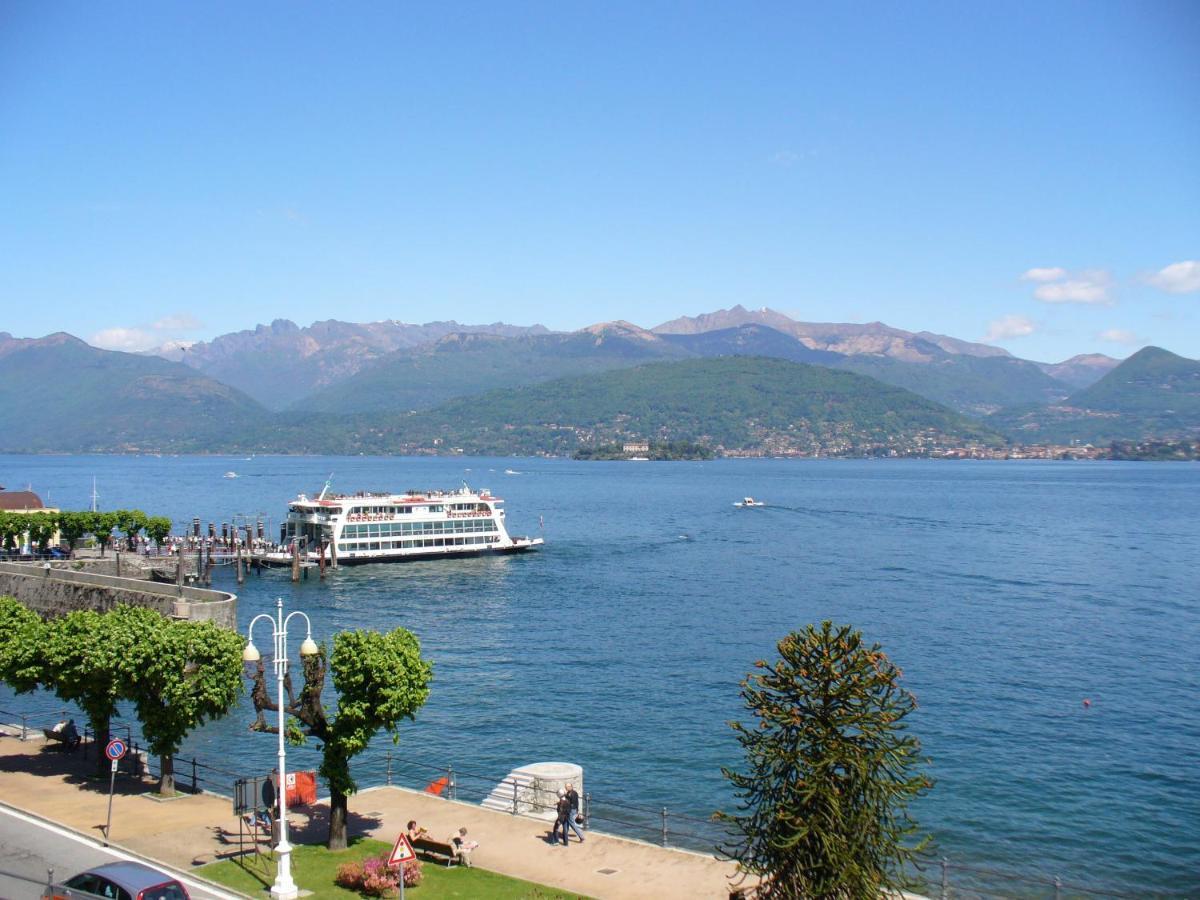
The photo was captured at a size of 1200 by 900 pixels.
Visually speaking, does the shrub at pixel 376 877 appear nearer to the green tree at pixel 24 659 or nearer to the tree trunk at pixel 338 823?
the tree trunk at pixel 338 823

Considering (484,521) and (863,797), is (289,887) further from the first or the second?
(484,521)

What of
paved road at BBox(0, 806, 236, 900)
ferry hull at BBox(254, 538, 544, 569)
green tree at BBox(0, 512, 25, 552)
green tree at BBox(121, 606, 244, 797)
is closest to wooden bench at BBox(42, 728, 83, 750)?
green tree at BBox(121, 606, 244, 797)

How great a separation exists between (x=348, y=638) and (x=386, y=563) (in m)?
72.5

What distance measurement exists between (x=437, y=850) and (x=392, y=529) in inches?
2995

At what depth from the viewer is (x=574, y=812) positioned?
2472 cm

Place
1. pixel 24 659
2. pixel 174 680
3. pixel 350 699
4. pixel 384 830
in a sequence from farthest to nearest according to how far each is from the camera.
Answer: pixel 24 659
pixel 174 680
pixel 384 830
pixel 350 699

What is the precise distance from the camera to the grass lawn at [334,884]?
2067 cm

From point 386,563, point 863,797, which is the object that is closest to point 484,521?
point 386,563

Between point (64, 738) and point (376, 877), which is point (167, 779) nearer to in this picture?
point (64, 738)

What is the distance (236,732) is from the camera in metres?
41.2

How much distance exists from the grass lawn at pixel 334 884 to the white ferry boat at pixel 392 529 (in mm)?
69641

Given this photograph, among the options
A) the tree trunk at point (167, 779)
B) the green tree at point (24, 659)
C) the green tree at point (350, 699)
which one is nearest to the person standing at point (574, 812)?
the green tree at point (350, 699)

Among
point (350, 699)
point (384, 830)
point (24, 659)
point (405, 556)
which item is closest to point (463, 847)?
point (384, 830)

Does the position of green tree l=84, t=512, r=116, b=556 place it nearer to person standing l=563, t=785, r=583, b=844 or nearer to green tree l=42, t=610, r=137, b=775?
green tree l=42, t=610, r=137, b=775
